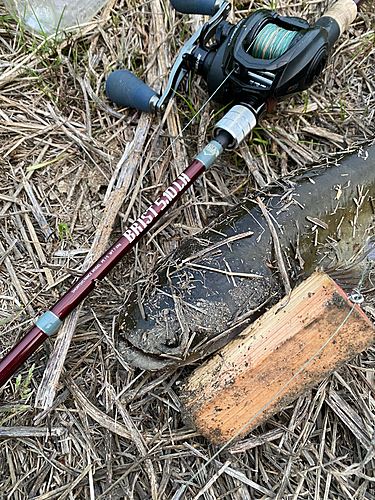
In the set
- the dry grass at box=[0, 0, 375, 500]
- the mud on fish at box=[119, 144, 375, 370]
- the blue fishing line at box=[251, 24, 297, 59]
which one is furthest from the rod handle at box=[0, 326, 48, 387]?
the blue fishing line at box=[251, 24, 297, 59]

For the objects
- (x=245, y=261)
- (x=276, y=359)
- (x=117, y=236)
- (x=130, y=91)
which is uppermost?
(x=130, y=91)

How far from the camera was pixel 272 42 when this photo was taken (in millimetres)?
1791

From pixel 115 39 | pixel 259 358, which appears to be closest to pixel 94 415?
pixel 259 358

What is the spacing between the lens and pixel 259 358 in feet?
4.63

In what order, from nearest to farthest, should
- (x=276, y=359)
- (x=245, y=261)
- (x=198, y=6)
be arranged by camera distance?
1. (x=276, y=359)
2. (x=245, y=261)
3. (x=198, y=6)

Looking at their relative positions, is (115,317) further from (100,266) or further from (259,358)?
(259,358)

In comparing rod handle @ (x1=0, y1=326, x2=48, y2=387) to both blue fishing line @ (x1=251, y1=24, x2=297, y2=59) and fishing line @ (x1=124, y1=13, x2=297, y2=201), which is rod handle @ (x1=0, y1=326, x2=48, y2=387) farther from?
blue fishing line @ (x1=251, y1=24, x2=297, y2=59)

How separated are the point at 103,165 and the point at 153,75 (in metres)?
0.62

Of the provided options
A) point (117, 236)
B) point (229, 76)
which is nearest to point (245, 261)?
point (117, 236)

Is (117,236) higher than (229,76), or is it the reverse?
(229,76)

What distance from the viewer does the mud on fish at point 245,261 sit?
4.84ft

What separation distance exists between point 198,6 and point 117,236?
1.21 meters

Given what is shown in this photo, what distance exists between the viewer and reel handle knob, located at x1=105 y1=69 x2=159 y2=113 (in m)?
1.96

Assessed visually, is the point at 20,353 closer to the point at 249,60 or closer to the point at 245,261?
the point at 245,261
